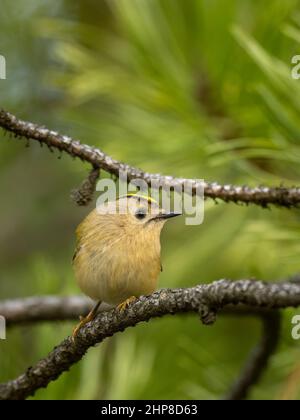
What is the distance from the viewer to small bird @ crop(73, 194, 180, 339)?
1.81 m

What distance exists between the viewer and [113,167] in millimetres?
1304

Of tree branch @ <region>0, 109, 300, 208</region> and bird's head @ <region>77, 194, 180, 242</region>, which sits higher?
bird's head @ <region>77, 194, 180, 242</region>

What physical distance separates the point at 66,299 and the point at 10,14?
1245mm

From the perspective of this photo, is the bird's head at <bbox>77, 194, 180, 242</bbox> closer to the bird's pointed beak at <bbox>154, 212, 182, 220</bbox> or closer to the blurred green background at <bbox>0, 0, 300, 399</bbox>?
the bird's pointed beak at <bbox>154, 212, 182, 220</bbox>

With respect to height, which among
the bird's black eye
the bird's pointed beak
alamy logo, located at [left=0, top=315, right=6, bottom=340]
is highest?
the bird's black eye

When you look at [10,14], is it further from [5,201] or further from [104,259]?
[104,259]

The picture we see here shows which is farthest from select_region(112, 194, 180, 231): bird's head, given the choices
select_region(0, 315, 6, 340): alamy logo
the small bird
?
select_region(0, 315, 6, 340): alamy logo

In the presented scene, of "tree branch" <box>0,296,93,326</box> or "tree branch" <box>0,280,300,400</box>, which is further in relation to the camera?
"tree branch" <box>0,296,93,326</box>

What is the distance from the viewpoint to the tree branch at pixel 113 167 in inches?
49.7

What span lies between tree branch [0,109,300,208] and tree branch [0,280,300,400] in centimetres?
24

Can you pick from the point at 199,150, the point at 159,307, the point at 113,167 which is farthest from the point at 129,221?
the point at 159,307

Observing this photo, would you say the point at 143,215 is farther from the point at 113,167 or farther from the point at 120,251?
the point at 113,167

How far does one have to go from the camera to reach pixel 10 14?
9.21ft
